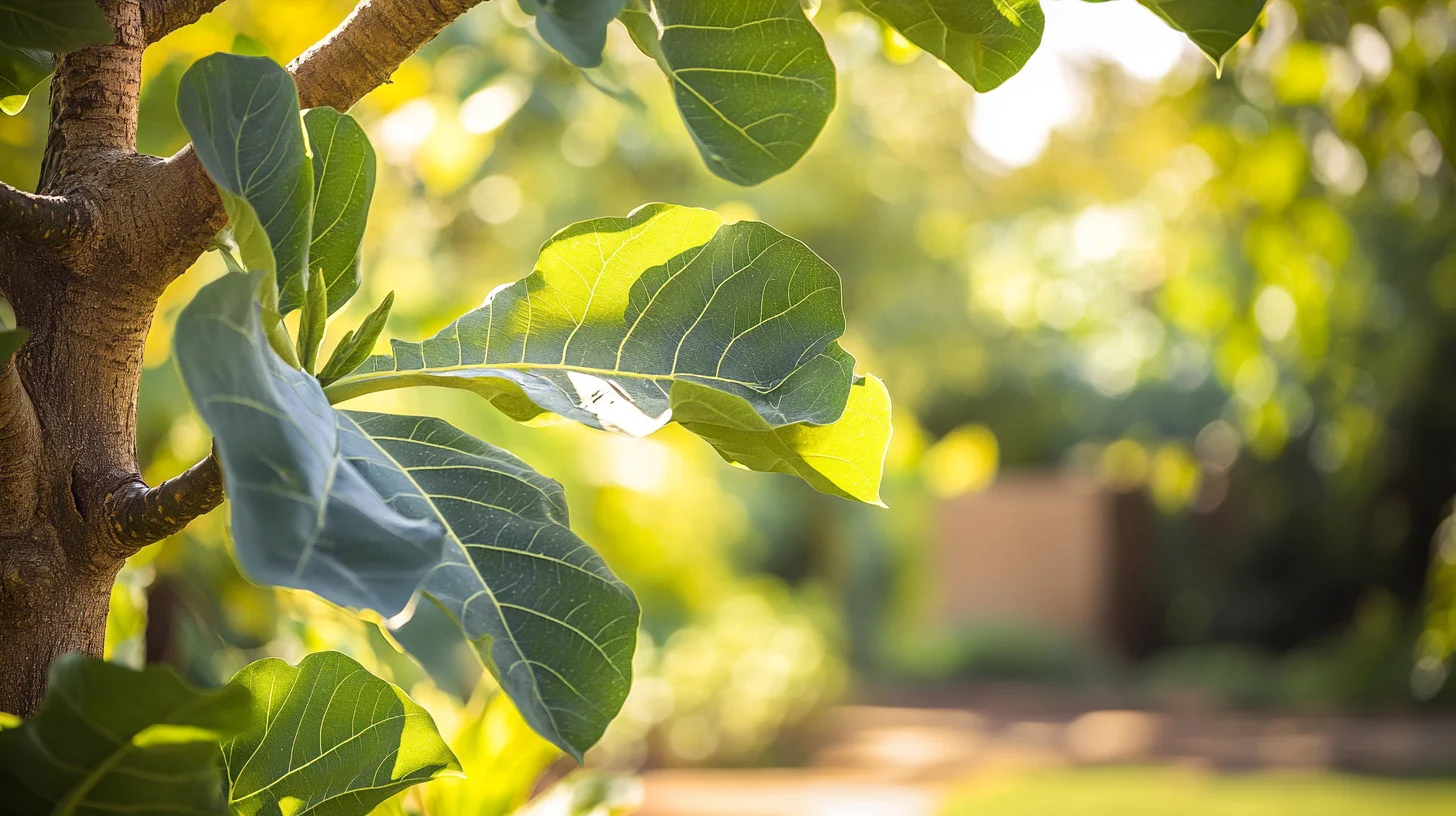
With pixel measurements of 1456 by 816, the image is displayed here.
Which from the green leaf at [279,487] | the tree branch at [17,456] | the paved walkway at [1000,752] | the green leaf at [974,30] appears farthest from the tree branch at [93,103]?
the paved walkway at [1000,752]

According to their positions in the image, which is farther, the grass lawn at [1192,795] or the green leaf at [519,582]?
the grass lawn at [1192,795]

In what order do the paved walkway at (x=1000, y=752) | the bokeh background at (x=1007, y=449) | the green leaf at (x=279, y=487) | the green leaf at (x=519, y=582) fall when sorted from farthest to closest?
the paved walkway at (x=1000, y=752)
the bokeh background at (x=1007, y=449)
the green leaf at (x=519, y=582)
the green leaf at (x=279, y=487)

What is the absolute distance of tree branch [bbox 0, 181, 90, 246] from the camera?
47 centimetres

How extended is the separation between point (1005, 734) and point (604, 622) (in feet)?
22.7

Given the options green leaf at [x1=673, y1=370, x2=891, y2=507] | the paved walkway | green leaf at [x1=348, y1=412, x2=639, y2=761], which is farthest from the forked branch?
the paved walkway

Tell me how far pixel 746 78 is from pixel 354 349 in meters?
0.21

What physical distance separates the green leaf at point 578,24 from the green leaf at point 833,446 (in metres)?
0.16

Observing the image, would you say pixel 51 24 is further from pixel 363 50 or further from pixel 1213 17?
pixel 1213 17

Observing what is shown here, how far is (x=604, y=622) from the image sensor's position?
48cm

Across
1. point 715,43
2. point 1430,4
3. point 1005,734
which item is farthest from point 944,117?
point 715,43

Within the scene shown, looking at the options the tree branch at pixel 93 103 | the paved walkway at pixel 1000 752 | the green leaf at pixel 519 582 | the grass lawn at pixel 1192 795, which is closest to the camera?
the green leaf at pixel 519 582

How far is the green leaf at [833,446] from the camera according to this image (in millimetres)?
518

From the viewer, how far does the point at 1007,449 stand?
460 inches

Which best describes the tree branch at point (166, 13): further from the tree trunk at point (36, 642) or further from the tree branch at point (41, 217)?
the tree trunk at point (36, 642)
